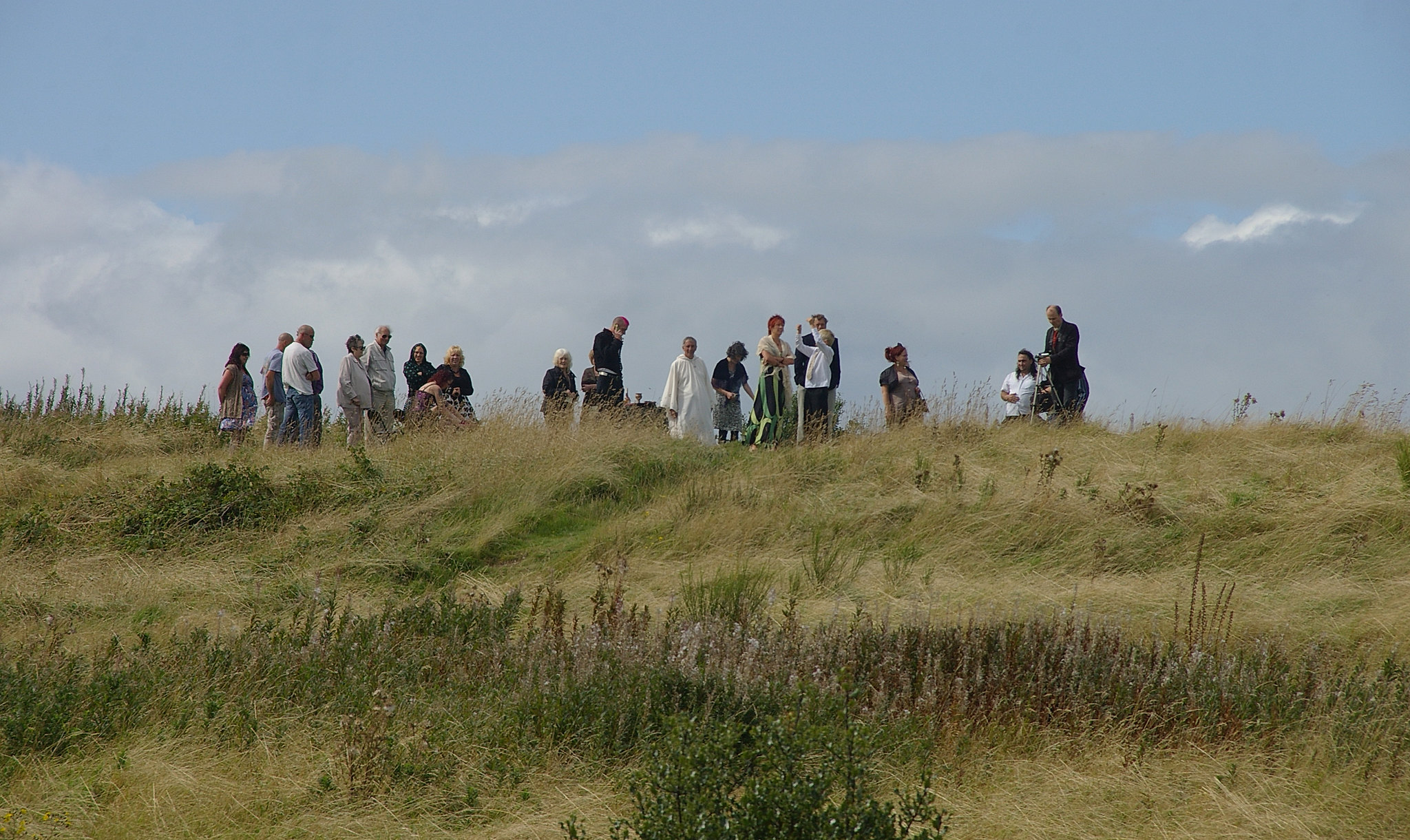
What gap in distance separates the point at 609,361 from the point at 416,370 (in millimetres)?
2351

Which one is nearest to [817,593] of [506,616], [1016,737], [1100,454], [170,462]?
[506,616]

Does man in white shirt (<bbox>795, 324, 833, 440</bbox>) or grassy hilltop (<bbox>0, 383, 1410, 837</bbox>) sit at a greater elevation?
man in white shirt (<bbox>795, 324, 833, 440</bbox>)

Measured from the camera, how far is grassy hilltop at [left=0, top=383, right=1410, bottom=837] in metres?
5.02

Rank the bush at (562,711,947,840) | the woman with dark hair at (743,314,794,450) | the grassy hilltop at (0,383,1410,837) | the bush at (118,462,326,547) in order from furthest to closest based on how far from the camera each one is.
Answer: the woman with dark hair at (743,314,794,450) < the bush at (118,462,326,547) < the grassy hilltop at (0,383,1410,837) < the bush at (562,711,947,840)

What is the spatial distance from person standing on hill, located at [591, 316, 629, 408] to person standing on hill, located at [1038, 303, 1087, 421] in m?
5.02

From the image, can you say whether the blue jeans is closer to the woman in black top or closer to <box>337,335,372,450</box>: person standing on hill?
<box>337,335,372,450</box>: person standing on hill

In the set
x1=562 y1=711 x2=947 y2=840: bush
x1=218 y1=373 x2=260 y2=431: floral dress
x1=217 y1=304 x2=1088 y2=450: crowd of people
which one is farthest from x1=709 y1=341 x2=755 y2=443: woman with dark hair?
x1=562 y1=711 x2=947 y2=840: bush

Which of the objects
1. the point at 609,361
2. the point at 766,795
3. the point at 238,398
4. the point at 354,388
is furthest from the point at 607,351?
the point at 766,795

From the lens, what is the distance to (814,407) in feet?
46.0

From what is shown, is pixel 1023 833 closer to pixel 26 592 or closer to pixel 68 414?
pixel 26 592

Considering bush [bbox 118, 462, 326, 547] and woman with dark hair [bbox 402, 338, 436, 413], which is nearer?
bush [bbox 118, 462, 326, 547]

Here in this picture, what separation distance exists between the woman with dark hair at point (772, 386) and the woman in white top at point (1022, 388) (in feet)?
8.51

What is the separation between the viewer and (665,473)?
1221 centimetres

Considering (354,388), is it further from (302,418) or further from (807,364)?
(807,364)
